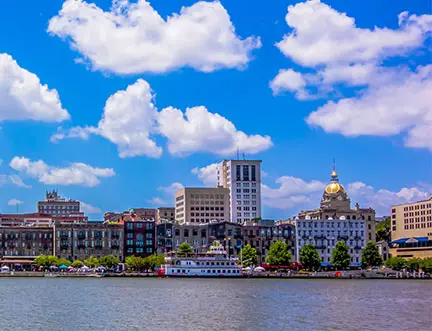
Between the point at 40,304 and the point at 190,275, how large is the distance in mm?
82881

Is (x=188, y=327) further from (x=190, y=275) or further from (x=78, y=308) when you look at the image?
(x=190, y=275)

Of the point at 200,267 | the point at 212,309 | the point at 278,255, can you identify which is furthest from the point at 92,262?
the point at 212,309

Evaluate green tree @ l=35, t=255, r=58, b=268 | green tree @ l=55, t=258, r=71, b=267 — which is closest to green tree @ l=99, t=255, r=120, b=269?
green tree @ l=55, t=258, r=71, b=267

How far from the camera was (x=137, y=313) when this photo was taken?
84.6 m

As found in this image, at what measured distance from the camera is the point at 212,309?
90188 mm

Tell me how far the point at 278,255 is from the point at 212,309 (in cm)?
10685

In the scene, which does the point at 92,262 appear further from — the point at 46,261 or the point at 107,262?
the point at 46,261

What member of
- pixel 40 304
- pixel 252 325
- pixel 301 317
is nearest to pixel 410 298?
pixel 301 317

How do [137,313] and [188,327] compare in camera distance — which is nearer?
[188,327]

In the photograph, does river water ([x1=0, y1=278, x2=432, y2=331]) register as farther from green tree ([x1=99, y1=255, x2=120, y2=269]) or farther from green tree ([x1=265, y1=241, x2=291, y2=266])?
green tree ([x1=99, y1=255, x2=120, y2=269])

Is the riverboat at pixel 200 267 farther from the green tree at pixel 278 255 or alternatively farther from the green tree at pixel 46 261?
the green tree at pixel 46 261

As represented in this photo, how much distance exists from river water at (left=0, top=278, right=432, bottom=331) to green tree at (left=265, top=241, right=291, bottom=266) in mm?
68237

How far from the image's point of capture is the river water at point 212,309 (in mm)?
74625

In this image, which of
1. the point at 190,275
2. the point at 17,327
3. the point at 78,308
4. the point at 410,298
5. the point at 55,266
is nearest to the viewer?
the point at 17,327
